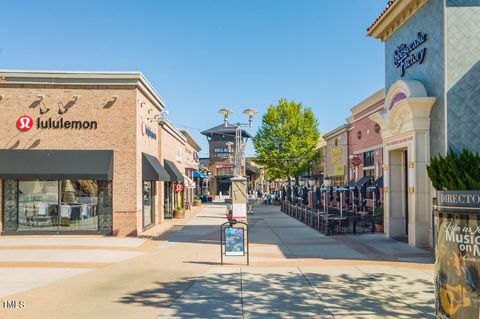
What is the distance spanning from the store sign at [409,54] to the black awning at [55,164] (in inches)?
526

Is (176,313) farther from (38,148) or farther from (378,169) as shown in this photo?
(378,169)

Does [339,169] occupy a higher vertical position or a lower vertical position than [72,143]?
Result: lower

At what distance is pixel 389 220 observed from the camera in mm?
19766

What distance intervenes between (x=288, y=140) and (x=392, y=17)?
32.2m

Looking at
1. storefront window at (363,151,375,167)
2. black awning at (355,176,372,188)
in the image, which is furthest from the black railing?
storefront window at (363,151,375,167)

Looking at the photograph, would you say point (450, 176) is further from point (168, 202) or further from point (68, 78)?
point (168, 202)

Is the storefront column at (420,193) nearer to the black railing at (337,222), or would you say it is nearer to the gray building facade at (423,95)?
the gray building facade at (423,95)

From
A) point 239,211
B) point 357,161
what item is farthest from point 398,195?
point 357,161

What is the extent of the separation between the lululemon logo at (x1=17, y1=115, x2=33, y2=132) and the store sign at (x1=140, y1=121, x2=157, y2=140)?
195 inches

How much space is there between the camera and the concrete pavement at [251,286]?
845 cm

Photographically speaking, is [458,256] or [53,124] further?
[53,124]

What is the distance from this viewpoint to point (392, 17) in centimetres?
1941

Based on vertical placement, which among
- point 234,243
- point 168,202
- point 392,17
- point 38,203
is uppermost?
point 392,17

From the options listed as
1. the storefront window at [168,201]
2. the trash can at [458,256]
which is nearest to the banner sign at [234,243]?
the trash can at [458,256]
